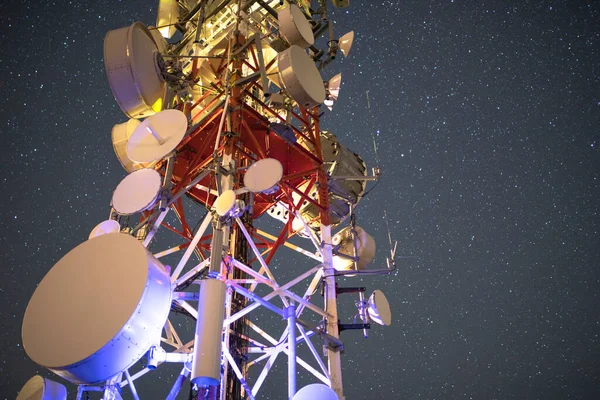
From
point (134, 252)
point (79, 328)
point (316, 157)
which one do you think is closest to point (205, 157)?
point (316, 157)

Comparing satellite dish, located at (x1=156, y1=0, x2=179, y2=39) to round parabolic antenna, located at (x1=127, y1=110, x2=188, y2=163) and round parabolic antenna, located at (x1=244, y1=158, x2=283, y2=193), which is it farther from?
round parabolic antenna, located at (x1=244, y1=158, x2=283, y2=193)

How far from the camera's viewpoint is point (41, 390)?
23.1 feet

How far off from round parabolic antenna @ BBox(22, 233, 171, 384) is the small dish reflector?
1555mm

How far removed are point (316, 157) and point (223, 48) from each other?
3.33 meters

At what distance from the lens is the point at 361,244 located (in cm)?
1094

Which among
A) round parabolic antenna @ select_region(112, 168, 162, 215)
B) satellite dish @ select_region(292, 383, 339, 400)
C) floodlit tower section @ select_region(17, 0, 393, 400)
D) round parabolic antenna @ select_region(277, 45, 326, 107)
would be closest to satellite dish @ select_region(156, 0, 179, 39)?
floodlit tower section @ select_region(17, 0, 393, 400)

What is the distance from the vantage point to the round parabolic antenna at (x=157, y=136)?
311 inches

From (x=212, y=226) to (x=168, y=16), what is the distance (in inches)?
283

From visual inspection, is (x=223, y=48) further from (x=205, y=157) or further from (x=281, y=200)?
(x=281, y=200)

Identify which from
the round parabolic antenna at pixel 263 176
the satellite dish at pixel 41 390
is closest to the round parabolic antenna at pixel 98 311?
the satellite dish at pixel 41 390

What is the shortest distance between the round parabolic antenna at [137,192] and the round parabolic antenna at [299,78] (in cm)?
289

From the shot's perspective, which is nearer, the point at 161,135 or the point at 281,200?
the point at 161,135

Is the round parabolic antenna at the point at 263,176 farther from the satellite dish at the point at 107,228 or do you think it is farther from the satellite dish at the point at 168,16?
the satellite dish at the point at 168,16

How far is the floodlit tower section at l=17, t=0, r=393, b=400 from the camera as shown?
5.59 m
